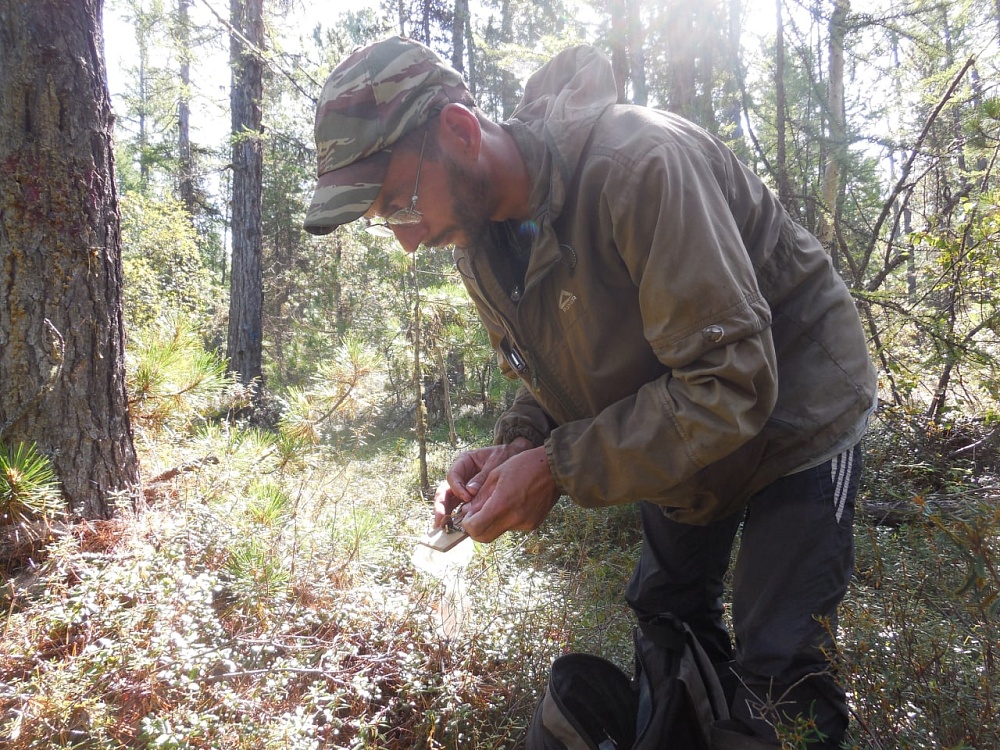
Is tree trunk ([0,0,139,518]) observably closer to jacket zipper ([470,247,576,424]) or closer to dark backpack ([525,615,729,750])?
jacket zipper ([470,247,576,424])

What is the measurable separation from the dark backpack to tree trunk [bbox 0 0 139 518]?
218 cm

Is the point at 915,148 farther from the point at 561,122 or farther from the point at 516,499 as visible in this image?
the point at 516,499

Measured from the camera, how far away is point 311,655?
2145mm

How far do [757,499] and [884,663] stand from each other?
1.49 feet

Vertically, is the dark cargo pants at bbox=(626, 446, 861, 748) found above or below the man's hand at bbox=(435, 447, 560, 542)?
below

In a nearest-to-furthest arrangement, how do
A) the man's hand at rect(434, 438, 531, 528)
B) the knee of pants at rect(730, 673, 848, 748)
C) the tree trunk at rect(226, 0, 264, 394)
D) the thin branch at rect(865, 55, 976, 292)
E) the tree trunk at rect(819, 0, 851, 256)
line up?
the knee of pants at rect(730, 673, 848, 748) < the man's hand at rect(434, 438, 531, 528) < the thin branch at rect(865, 55, 976, 292) < the tree trunk at rect(819, 0, 851, 256) < the tree trunk at rect(226, 0, 264, 394)

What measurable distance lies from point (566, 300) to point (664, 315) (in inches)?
11.1

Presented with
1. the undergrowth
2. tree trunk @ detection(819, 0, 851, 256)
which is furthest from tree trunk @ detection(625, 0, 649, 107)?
the undergrowth

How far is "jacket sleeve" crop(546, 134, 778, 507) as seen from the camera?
44.4 inches

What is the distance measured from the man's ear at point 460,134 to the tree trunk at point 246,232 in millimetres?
7467

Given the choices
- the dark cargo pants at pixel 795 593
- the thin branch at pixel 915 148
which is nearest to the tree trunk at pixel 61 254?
the dark cargo pants at pixel 795 593

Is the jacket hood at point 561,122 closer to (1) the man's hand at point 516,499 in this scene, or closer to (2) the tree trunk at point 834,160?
(1) the man's hand at point 516,499

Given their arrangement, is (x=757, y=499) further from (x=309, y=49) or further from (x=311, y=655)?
(x=309, y=49)

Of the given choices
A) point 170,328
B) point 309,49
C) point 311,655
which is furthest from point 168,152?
point 311,655
